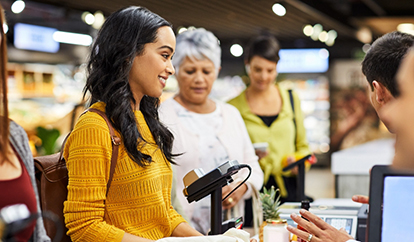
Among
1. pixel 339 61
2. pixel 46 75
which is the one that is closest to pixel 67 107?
pixel 46 75

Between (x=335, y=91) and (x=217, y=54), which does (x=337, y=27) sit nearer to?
(x=335, y=91)

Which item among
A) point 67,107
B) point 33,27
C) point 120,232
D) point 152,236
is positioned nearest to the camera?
point 120,232

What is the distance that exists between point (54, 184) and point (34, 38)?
656 cm

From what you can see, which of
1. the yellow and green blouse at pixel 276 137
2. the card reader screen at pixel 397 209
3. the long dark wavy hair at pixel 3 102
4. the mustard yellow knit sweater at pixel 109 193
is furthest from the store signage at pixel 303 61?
the long dark wavy hair at pixel 3 102

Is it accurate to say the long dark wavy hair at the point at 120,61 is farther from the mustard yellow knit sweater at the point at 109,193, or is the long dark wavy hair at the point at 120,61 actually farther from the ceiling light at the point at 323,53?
the ceiling light at the point at 323,53

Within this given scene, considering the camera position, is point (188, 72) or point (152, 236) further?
point (188, 72)

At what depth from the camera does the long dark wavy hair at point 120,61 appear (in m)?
1.67

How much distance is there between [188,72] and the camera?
9.05ft

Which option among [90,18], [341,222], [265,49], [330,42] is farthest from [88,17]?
[330,42]

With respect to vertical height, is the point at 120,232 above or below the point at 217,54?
below

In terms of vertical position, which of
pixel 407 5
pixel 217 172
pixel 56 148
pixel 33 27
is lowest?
pixel 56 148

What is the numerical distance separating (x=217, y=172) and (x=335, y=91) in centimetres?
1210

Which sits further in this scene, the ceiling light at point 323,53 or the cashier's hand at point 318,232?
the ceiling light at point 323,53

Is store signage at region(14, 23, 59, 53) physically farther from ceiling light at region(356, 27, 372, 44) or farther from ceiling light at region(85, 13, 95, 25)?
ceiling light at region(356, 27, 372, 44)
